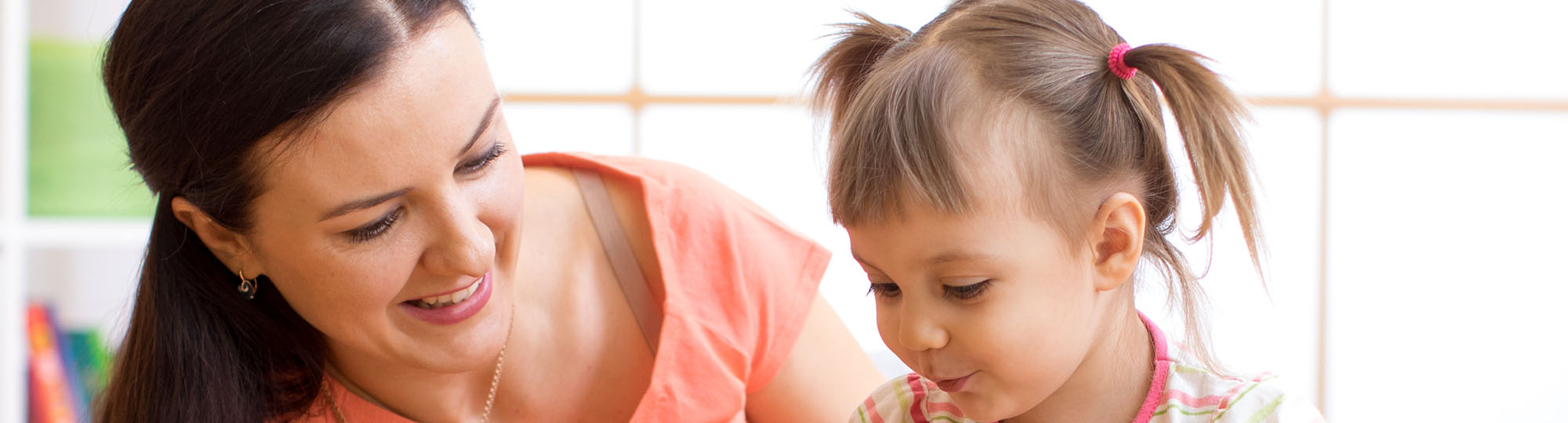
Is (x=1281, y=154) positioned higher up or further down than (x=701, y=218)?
higher up

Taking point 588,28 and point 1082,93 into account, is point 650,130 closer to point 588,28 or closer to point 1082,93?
point 588,28

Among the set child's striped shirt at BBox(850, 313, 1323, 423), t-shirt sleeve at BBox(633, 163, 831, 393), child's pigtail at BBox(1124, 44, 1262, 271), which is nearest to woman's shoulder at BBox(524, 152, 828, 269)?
t-shirt sleeve at BBox(633, 163, 831, 393)

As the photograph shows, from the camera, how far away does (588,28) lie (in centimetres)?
256

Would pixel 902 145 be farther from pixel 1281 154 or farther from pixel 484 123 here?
pixel 1281 154

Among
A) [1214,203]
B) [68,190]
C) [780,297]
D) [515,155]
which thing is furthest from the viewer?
[68,190]

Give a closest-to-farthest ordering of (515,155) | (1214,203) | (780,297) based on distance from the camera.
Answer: (1214,203) → (515,155) → (780,297)

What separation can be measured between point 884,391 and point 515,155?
0.45 metres

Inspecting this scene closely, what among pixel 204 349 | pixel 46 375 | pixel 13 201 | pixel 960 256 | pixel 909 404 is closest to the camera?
pixel 960 256

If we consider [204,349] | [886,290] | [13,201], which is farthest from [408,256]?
[13,201]

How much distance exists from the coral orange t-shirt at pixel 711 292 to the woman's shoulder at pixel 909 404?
0.20 meters

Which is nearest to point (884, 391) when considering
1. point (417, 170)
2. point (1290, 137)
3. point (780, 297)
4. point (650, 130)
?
point (780, 297)

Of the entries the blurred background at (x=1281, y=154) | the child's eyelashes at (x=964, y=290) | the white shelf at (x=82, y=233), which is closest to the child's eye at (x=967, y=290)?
the child's eyelashes at (x=964, y=290)

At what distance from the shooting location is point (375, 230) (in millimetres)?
1168

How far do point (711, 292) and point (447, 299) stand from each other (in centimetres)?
32
